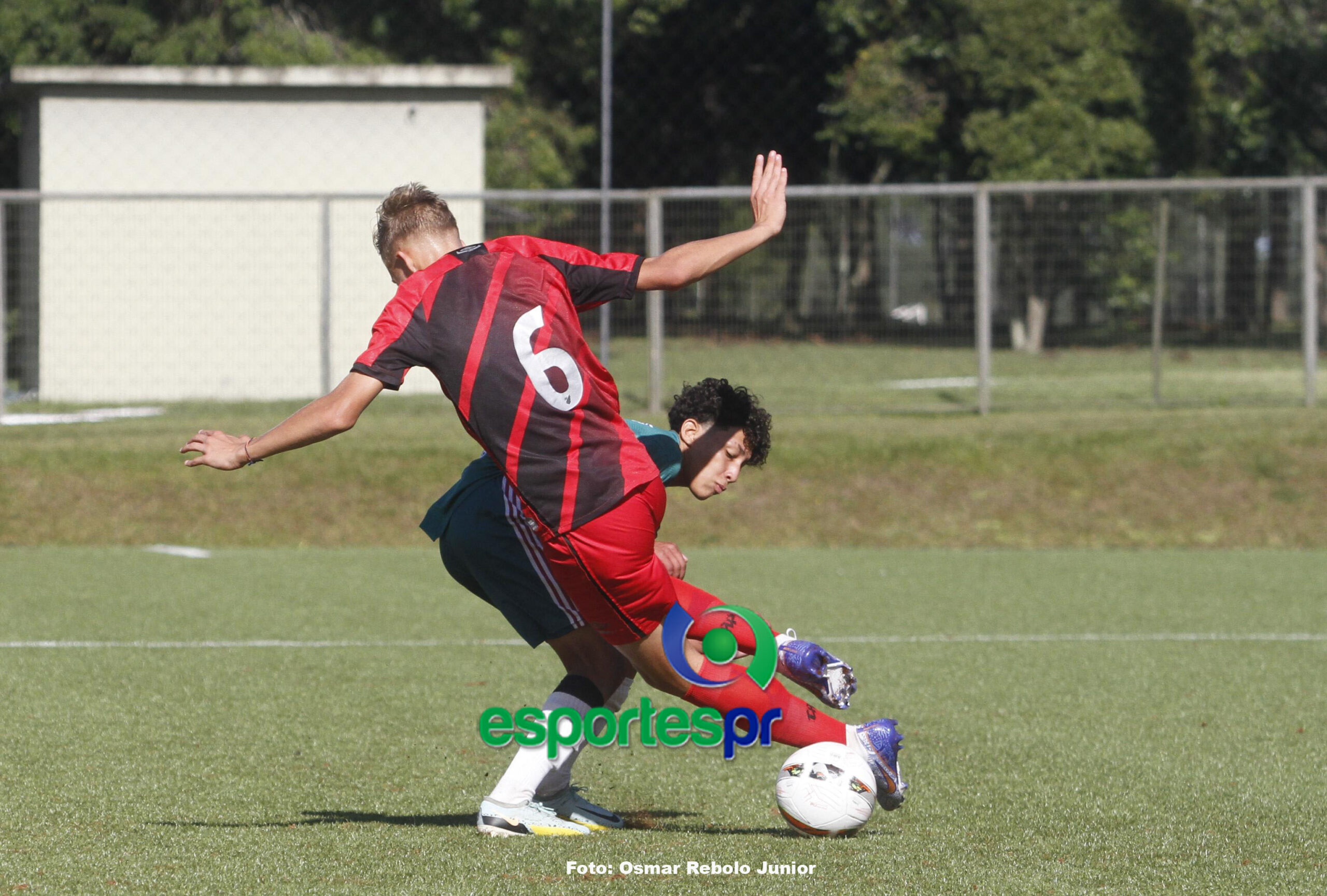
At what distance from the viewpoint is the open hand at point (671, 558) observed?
4.06m

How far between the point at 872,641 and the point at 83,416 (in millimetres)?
9308

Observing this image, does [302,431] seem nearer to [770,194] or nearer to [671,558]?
[671,558]

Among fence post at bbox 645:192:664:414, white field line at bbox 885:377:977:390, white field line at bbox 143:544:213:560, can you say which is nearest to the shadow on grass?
white field line at bbox 143:544:213:560

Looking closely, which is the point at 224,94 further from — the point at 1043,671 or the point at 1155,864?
the point at 1155,864

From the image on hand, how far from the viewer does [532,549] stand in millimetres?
3836

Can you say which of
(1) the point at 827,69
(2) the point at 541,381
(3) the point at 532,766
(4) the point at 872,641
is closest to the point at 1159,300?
(4) the point at 872,641

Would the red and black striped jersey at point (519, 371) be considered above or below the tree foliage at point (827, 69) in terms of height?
below

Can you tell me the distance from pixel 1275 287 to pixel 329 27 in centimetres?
1746

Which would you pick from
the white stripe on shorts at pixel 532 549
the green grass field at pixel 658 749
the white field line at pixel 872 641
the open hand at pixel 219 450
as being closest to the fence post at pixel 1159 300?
the green grass field at pixel 658 749

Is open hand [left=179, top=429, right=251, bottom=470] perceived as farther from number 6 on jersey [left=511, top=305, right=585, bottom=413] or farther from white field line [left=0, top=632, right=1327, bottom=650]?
white field line [left=0, top=632, right=1327, bottom=650]

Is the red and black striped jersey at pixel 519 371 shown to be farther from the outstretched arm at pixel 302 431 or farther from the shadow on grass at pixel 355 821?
the shadow on grass at pixel 355 821

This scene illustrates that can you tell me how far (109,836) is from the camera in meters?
3.90

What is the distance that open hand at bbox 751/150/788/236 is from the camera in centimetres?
371

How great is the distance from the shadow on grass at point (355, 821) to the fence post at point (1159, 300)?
1173cm
